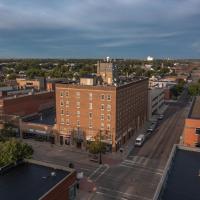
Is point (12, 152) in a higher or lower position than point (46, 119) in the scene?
higher

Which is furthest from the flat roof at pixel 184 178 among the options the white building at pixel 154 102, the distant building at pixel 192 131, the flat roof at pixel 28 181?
the white building at pixel 154 102

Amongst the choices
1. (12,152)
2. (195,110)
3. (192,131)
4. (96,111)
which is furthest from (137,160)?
(12,152)

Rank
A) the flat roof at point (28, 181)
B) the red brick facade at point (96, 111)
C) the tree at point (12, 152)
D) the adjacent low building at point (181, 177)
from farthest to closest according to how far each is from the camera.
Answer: the red brick facade at point (96, 111) → the tree at point (12, 152) → the flat roof at point (28, 181) → the adjacent low building at point (181, 177)

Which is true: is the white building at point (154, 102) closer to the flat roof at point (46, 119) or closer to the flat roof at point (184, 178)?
the flat roof at point (46, 119)

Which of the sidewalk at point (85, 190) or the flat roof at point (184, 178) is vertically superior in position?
the flat roof at point (184, 178)

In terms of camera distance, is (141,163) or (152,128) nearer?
(141,163)

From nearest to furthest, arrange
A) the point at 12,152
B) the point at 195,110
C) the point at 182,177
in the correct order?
the point at 182,177 < the point at 12,152 < the point at 195,110

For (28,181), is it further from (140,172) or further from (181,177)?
(140,172)

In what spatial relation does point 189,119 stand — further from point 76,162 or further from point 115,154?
point 76,162
